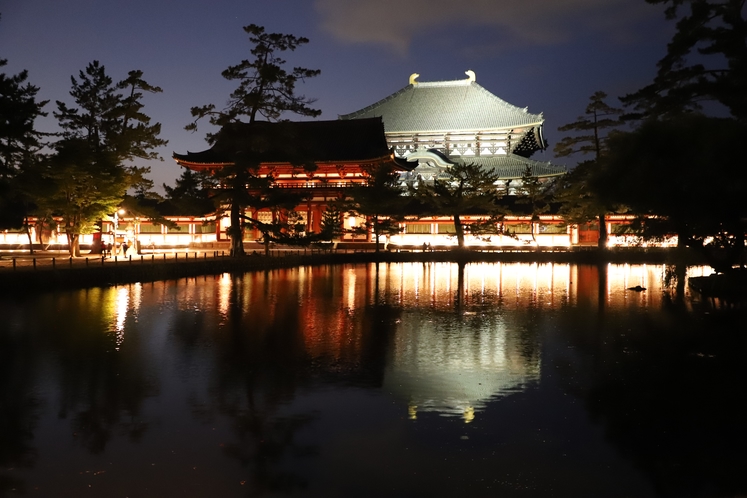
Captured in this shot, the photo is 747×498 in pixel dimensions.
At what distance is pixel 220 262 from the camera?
3192 centimetres

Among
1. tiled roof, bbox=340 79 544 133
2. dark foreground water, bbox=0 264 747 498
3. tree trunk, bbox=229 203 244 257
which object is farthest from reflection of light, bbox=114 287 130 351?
tiled roof, bbox=340 79 544 133

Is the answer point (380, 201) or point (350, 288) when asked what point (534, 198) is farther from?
point (350, 288)

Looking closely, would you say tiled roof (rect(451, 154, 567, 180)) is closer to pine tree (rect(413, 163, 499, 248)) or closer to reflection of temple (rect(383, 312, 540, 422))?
Result: pine tree (rect(413, 163, 499, 248))

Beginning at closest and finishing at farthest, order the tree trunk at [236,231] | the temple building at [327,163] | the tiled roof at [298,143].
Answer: the tiled roof at [298,143], the tree trunk at [236,231], the temple building at [327,163]

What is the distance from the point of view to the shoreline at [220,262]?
2267cm

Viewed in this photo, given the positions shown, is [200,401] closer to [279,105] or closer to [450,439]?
[450,439]

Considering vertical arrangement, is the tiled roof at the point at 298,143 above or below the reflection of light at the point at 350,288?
above

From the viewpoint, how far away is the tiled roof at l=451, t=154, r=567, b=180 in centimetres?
5522

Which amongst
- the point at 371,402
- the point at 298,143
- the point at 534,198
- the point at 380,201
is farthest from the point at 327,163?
the point at 371,402

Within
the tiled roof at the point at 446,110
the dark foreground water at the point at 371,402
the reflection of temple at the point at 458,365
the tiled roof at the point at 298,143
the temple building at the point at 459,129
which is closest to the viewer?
the dark foreground water at the point at 371,402

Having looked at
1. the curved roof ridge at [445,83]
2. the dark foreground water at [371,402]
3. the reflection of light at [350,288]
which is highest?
the curved roof ridge at [445,83]

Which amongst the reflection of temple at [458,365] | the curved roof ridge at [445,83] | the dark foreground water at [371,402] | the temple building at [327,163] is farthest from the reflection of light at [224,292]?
the curved roof ridge at [445,83]

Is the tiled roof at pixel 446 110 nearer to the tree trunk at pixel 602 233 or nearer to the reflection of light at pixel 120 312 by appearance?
the tree trunk at pixel 602 233

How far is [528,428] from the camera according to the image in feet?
26.9
